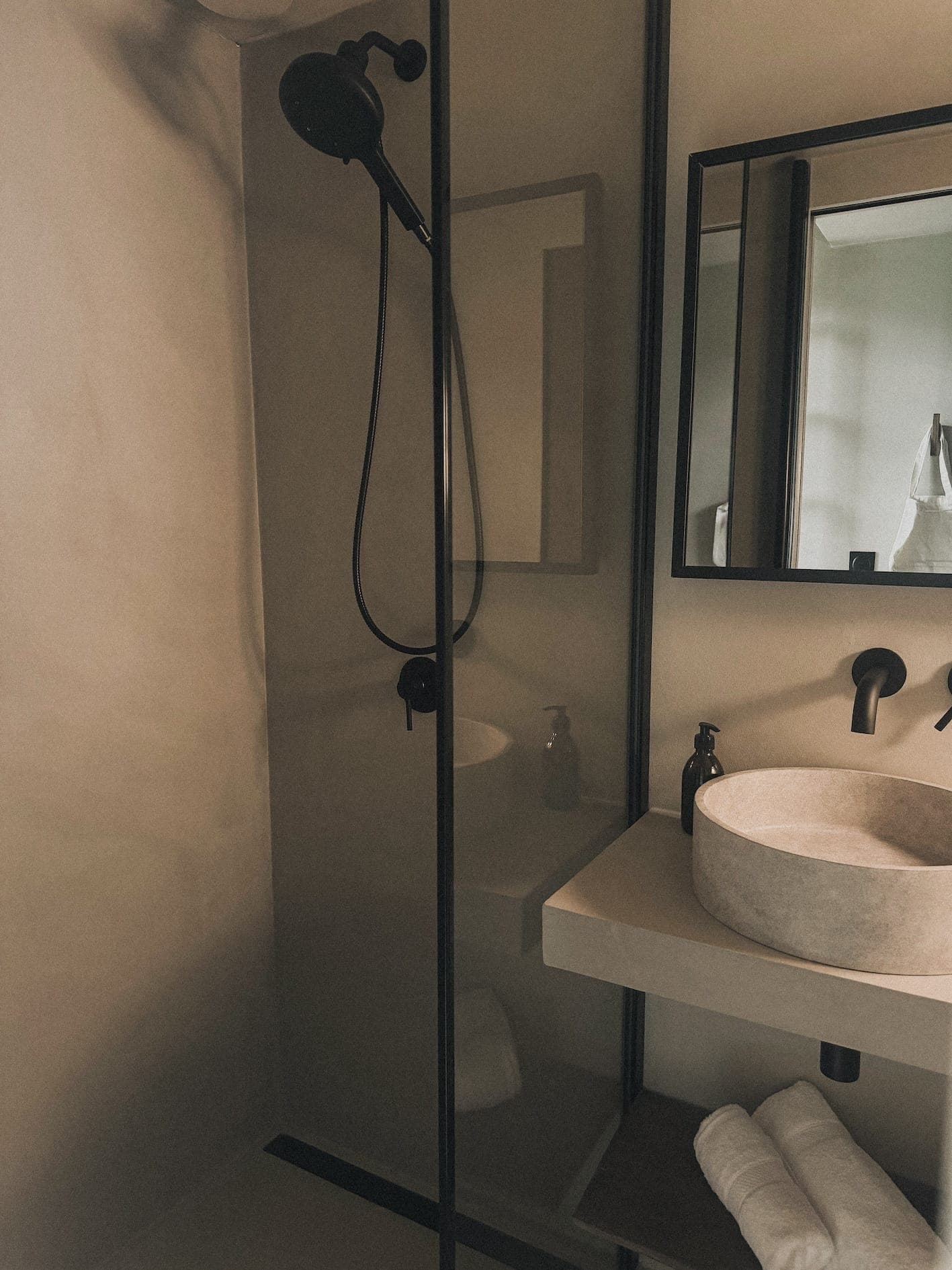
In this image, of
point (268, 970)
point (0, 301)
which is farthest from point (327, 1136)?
point (0, 301)

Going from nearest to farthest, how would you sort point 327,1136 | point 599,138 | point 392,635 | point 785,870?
point 785,870, point 599,138, point 392,635, point 327,1136

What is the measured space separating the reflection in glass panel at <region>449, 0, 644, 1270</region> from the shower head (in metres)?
0.25

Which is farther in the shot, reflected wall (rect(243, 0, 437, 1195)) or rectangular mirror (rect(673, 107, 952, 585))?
reflected wall (rect(243, 0, 437, 1195))

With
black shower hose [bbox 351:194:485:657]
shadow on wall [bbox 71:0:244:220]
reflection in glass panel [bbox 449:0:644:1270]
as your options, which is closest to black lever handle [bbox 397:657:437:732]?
black shower hose [bbox 351:194:485:657]

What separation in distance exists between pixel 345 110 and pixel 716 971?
1285 mm

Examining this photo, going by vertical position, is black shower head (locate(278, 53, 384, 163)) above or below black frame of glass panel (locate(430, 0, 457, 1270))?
above

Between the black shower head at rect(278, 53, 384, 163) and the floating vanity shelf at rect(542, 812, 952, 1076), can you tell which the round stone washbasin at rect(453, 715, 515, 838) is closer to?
the floating vanity shelf at rect(542, 812, 952, 1076)

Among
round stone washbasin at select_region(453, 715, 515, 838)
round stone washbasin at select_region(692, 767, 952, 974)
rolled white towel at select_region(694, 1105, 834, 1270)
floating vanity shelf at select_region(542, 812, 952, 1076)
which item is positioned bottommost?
rolled white towel at select_region(694, 1105, 834, 1270)

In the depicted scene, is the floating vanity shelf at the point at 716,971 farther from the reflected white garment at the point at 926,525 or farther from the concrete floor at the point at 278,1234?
the concrete floor at the point at 278,1234

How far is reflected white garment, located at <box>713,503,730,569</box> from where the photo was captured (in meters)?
1.36

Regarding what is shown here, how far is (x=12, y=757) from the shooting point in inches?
54.7

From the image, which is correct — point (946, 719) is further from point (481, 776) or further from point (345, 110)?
point (345, 110)

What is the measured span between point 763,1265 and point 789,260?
4.63ft

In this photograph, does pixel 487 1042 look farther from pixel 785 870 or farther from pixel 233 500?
pixel 233 500
